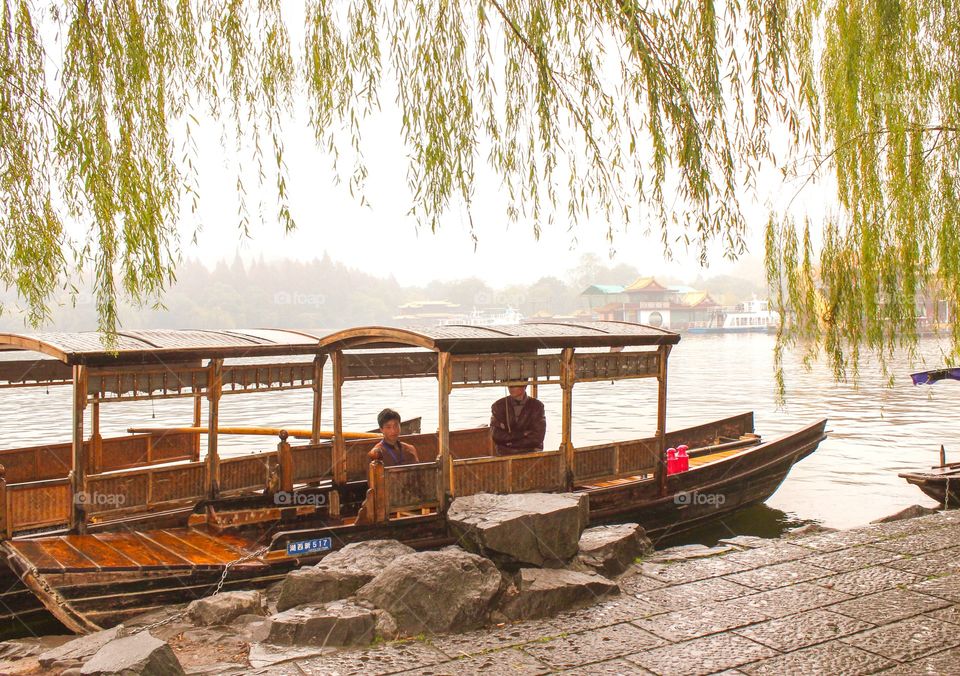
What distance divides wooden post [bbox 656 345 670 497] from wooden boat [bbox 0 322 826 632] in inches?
1.0

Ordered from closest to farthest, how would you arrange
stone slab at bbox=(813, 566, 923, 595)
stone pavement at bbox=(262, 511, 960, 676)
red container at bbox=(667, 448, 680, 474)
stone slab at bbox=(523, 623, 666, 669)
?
stone pavement at bbox=(262, 511, 960, 676) < stone slab at bbox=(523, 623, 666, 669) < stone slab at bbox=(813, 566, 923, 595) < red container at bbox=(667, 448, 680, 474)

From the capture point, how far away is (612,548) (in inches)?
235

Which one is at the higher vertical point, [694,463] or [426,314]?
[426,314]

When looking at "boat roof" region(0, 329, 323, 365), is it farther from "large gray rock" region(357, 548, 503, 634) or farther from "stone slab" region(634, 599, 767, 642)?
"stone slab" region(634, 599, 767, 642)

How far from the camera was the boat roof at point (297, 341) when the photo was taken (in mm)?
6980

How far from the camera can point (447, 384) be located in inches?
284

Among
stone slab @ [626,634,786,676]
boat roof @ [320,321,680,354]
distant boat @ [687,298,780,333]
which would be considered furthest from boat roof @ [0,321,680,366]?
distant boat @ [687,298,780,333]

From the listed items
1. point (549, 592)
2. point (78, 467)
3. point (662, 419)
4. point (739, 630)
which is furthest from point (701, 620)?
point (78, 467)

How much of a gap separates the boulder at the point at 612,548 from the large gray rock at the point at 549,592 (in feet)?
1.14

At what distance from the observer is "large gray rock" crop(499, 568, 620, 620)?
16.7 ft

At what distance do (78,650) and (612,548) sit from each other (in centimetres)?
365

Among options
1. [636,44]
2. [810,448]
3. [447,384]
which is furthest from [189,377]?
[810,448]

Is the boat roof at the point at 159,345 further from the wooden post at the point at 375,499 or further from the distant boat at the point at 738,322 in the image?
the distant boat at the point at 738,322

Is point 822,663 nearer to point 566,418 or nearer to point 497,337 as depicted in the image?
point 497,337
